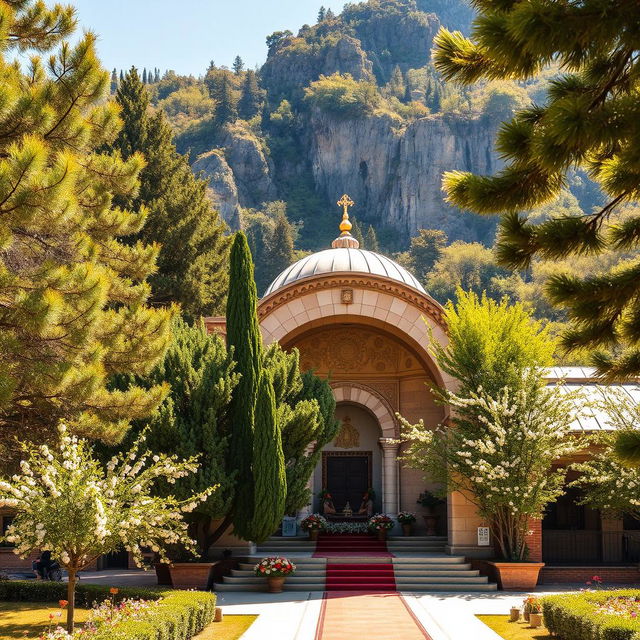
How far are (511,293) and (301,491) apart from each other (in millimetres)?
61761

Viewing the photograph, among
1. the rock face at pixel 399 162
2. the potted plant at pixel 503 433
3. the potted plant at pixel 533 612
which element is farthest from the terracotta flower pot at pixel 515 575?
the rock face at pixel 399 162

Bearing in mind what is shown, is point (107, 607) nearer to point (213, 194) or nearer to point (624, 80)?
point (624, 80)

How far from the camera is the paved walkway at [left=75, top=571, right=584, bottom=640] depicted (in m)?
13.7

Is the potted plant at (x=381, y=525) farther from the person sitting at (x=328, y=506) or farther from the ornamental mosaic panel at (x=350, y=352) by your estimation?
the ornamental mosaic panel at (x=350, y=352)

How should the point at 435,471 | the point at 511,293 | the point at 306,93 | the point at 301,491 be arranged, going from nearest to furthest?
the point at 301,491
the point at 435,471
the point at 511,293
the point at 306,93

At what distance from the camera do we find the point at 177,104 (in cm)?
13850

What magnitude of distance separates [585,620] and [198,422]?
8746 millimetres

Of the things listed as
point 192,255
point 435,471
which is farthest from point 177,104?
point 435,471

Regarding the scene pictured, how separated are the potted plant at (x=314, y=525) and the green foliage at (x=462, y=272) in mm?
59090

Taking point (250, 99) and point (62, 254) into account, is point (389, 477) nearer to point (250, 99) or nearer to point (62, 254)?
point (62, 254)

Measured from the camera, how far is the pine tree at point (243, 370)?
17750mm

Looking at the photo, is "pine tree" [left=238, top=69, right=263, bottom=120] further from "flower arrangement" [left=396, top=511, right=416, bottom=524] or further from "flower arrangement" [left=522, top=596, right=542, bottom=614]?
"flower arrangement" [left=522, top=596, right=542, bottom=614]

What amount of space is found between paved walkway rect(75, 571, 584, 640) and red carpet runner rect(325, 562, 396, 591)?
69 centimetres

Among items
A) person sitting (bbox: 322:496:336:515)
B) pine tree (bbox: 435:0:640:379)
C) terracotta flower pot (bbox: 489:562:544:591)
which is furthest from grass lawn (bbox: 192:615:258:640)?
person sitting (bbox: 322:496:336:515)
